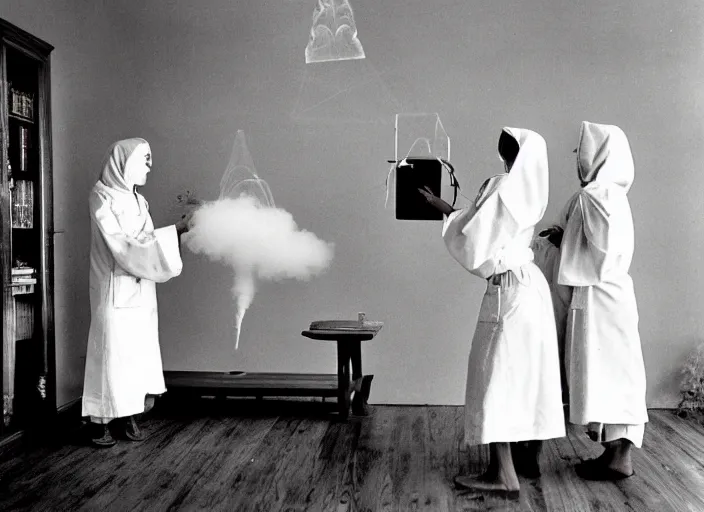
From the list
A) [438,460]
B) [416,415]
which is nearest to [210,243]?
[416,415]

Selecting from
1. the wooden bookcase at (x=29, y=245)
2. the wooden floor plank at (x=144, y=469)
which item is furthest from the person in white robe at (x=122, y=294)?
the wooden bookcase at (x=29, y=245)

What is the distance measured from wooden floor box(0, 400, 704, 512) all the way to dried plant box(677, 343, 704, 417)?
0.64 ft

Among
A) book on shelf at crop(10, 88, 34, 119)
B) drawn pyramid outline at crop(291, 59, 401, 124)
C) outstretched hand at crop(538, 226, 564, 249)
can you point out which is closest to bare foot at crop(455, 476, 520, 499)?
outstretched hand at crop(538, 226, 564, 249)

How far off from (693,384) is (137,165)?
11.4ft

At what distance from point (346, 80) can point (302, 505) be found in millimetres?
2670

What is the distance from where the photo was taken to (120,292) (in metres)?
3.47

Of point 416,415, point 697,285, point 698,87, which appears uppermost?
point 698,87

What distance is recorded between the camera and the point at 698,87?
4.22m

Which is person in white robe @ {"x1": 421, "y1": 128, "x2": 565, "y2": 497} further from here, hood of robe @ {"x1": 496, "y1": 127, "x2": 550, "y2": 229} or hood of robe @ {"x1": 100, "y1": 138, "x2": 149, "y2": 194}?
hood of robe @ {"x1": 100, "y1": 138, "x2": 149, "y2": 194}

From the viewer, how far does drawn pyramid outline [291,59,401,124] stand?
4355 millimetres

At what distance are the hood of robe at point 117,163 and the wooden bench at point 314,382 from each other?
1.27 meters

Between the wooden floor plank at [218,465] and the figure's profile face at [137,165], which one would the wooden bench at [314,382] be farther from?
the figure's profile face at [137,165]

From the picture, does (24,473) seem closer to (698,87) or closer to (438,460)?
(438,460)

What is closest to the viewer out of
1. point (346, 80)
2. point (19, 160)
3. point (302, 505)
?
point (302, 505)
